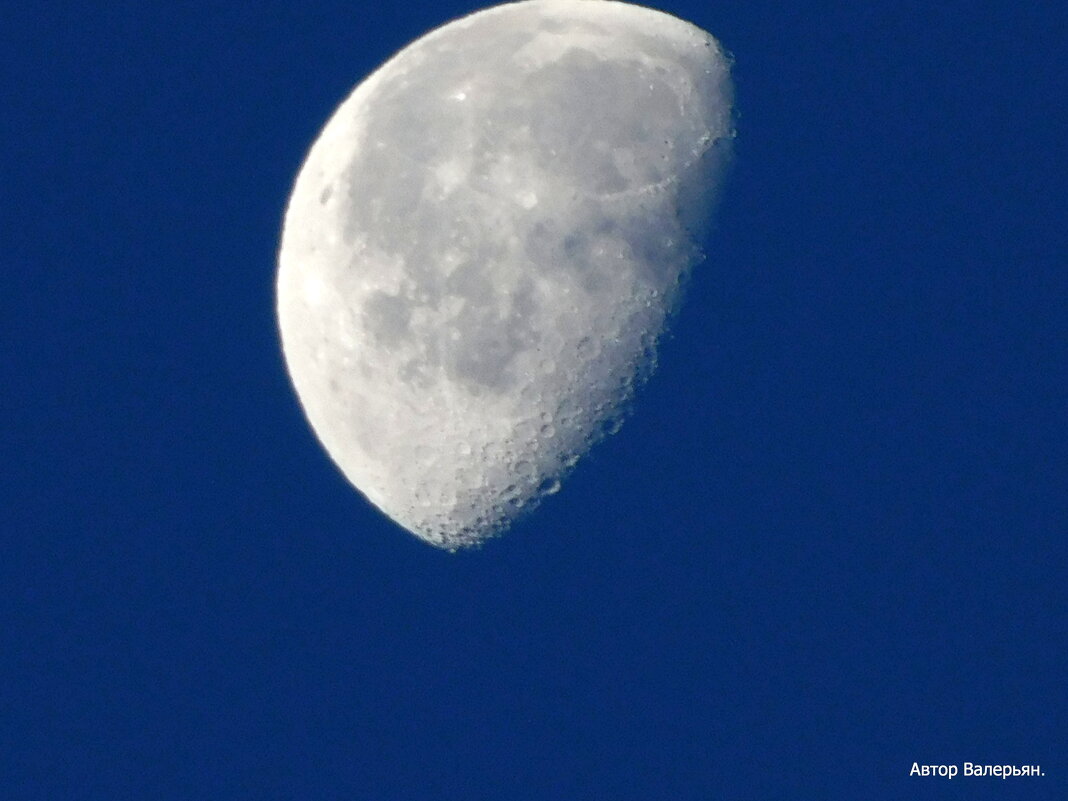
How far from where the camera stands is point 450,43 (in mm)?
7883

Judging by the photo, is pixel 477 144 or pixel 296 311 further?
pixel 296 311

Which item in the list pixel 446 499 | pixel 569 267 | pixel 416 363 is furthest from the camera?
pixel 446 499

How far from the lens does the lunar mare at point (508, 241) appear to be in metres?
6.81

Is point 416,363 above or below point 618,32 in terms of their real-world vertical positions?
below

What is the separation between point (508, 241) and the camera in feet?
22.4

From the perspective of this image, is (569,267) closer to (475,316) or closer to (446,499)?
(475,316)

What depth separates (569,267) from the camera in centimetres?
679

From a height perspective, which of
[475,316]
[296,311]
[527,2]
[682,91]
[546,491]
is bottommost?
[546,491]

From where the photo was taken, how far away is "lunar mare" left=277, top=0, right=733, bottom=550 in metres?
6.81

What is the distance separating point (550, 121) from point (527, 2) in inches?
73.9

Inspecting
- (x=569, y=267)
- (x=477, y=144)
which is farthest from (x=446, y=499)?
(x=477, y=144)

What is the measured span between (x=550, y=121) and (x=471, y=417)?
2200 mm

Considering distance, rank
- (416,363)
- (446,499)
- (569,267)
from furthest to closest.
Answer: (446,499), (416,363), (569,267)

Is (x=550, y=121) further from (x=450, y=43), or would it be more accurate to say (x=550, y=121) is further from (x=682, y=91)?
(x=450, y=43)
